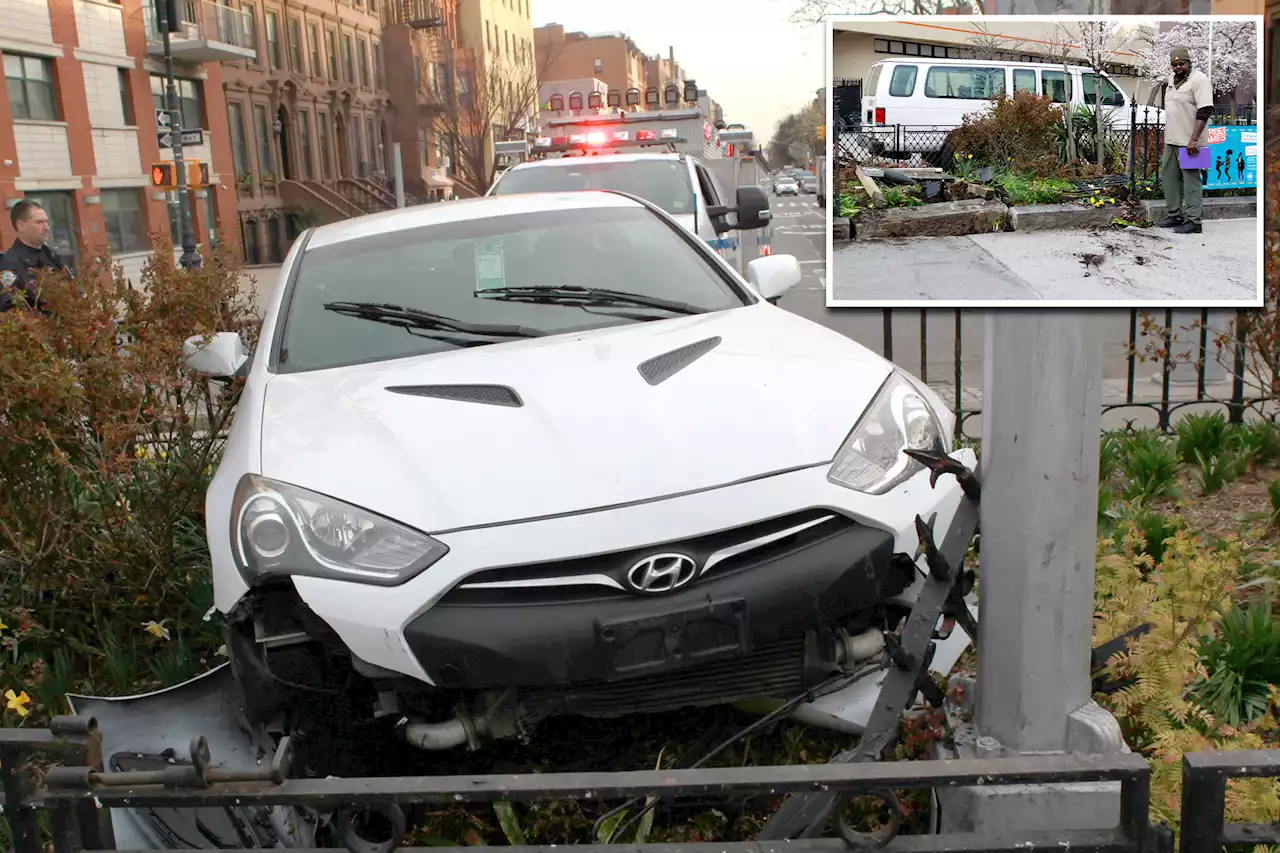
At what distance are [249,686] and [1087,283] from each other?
217 cm

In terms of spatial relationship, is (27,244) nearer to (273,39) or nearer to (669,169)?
(669,169)

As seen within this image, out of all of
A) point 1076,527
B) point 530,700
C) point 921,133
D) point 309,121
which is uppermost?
point 309,121

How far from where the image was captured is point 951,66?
1.21 m

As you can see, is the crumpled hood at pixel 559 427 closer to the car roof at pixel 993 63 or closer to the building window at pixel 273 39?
the car roof at pixel 993 63

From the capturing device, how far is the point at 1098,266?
121 cm

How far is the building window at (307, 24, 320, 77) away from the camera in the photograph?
43.9m

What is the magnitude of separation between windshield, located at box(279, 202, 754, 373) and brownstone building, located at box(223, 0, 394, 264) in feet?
114

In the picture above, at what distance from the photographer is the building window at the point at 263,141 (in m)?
39.6

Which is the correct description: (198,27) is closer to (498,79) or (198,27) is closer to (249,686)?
(498,79)

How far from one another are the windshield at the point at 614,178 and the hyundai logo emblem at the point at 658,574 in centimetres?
742

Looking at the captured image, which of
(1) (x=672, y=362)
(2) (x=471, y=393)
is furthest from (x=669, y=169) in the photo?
(2) (x=471, y=393)

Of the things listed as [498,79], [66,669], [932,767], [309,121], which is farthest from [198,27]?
[932,767]

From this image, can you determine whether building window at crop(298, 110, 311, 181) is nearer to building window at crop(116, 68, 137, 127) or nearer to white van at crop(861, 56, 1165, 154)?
building window at crop(116, 68, 137, 127)

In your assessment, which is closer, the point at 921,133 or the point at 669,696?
Result: the point at 921,133
